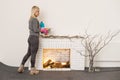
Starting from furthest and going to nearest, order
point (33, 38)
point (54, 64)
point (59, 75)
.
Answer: point (54, 64), point (33, 38), point (59, 75)

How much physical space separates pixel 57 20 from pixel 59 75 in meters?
1.14

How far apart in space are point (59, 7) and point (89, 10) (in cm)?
60

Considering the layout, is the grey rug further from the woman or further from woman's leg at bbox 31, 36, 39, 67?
woman's leg at bbox 31, 36, 39, 67

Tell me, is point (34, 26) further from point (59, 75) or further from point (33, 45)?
point (59, 75)

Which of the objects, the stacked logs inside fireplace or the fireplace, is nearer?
the fireplace

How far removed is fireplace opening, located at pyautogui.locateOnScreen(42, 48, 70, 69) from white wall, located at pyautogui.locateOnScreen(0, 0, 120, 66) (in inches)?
14.6

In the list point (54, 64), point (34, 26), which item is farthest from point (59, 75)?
point (34, 26)

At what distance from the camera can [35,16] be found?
3938 millimetres

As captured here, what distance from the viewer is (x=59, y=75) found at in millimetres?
3754

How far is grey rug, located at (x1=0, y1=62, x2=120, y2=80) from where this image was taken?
3568mm

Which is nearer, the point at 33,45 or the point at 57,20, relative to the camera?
the point at 33,45

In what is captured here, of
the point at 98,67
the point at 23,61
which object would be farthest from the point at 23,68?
the point at 98,67

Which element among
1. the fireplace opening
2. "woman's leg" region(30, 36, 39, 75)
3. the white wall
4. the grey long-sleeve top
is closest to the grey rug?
"woman's leg" region(30, 36, 39, 75)

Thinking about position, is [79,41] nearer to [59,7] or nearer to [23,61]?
[59,7]
